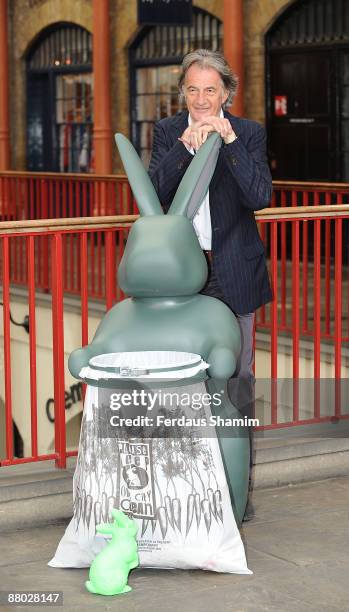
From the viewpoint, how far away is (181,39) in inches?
611

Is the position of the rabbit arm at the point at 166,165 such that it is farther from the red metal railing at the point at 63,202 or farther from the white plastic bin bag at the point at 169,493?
the red metal railing at the point at 63,202

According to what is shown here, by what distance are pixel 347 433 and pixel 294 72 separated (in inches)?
324

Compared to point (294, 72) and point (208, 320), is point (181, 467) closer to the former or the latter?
point (208, 320)

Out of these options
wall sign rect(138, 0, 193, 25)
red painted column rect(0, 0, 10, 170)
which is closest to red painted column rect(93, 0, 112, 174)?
red painted column rect(0, 0, 10, 170)

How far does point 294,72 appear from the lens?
14.1 metres

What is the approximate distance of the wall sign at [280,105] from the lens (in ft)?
47.0

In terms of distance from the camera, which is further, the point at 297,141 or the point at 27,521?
the point at 297,141

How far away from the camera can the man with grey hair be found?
5.01 meters

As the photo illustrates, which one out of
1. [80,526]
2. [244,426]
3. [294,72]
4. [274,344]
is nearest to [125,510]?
[80,526]

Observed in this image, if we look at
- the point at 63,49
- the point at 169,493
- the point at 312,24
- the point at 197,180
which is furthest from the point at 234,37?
the point at 169,493

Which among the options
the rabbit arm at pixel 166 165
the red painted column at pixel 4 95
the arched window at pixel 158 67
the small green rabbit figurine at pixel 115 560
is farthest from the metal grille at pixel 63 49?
the small green rabbit figurine at pixel 115 560

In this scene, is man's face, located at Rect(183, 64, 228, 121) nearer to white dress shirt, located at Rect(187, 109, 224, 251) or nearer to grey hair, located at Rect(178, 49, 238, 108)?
grey hair, located at Rect(178, 49, 238, 108)

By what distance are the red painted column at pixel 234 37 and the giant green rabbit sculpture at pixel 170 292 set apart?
9.16 meters

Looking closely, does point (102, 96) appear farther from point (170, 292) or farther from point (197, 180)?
point (170, 292)
